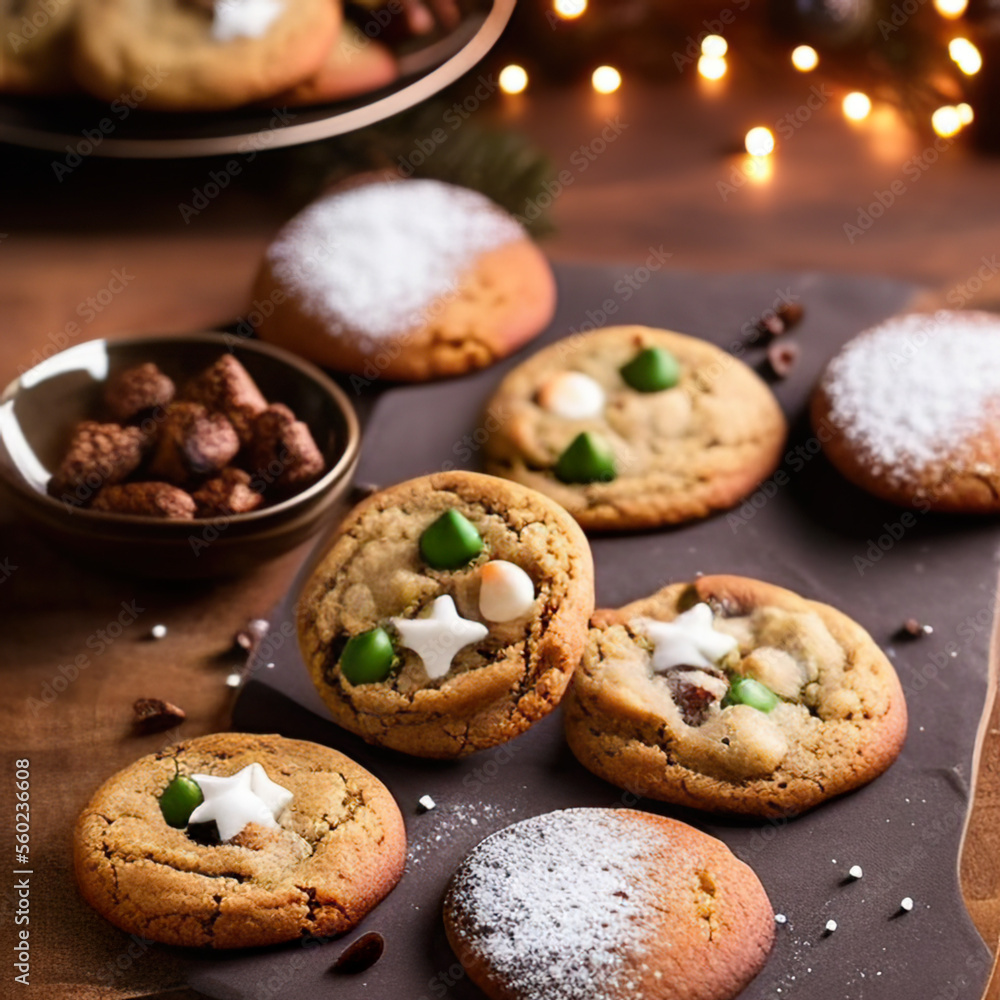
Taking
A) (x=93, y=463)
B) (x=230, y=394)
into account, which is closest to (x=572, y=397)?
(x=230, y=394)

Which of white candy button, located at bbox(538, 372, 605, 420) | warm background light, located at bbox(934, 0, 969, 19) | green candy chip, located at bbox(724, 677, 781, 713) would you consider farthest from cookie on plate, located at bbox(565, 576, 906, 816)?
warm background light, located at bbox(934, 0, 969, 19)

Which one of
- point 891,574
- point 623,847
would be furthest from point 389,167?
point 623,847

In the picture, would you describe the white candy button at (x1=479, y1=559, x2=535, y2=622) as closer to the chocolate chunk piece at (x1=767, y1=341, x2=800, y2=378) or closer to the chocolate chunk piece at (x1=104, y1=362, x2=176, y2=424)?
the chocolate chunk piece at (x1=104, y1=362, x2=176, y2=424)

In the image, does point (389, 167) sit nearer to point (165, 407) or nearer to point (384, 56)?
point (384, 56)

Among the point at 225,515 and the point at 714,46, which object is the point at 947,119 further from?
the point at 225,515

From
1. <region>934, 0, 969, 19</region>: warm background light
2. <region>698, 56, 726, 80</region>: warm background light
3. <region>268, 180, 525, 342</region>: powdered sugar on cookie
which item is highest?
<region>934, 0, 969, 19</region>: warm background light

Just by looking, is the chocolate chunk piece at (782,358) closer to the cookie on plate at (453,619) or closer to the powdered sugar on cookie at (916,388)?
the powdered sugar on cookie at (916,388)
